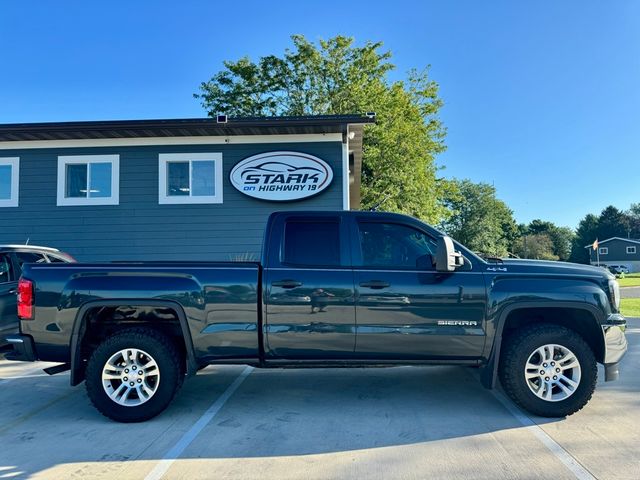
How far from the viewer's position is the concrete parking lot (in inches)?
136

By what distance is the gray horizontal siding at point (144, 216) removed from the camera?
34.7 ft

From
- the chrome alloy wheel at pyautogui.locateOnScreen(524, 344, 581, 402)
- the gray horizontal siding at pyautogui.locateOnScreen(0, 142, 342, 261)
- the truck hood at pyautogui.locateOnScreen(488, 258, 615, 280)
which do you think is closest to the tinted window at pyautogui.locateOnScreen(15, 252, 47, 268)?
the gray horizontal siding at pyautogui.locateOnScreen(0, 142, 342, 261)

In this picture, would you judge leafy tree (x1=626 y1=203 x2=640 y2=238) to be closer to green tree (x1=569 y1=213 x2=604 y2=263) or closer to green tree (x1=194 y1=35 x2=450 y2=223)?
green tree (x1=569 y1=213 x2=604 y2=263)

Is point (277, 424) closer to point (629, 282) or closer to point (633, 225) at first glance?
point (629, 282)

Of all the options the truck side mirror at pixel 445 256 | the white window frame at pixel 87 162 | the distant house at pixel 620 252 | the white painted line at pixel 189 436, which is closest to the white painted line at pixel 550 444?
the truck side mirror at pixel 445 256

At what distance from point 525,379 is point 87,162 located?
10333 mm

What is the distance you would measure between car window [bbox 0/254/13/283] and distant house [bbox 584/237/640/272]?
84.9m

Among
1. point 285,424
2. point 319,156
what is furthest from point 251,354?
point 319,156

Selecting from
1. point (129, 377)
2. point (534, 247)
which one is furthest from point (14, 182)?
point (534, 247)

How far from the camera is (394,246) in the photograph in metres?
4.70

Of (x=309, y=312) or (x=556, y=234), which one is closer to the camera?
(x=309, y=312)

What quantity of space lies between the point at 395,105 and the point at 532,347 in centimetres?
2111

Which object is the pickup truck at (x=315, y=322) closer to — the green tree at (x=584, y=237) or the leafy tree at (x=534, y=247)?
the leafy tree at (x=534, y=247)

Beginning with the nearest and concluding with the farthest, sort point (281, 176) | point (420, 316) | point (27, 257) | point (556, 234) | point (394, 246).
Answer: point (420, 316), point (394, 246), point (27, 257), point (281, 176), point (556, 234)
